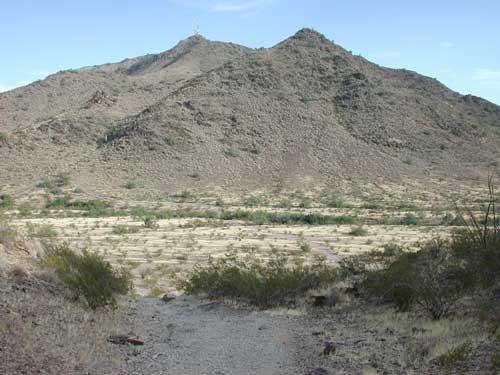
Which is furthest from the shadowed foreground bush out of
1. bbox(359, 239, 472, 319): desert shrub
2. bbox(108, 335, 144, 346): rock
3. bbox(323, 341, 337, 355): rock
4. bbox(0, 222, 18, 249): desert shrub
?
bbox(0, 222, 18, 249): desert shrub

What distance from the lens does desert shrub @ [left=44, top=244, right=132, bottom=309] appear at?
11750 millimetres

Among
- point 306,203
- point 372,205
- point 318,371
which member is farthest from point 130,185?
point 318,371

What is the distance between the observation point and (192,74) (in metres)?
110

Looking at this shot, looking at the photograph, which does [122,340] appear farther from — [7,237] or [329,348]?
[7,237]

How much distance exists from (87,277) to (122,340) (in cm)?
282

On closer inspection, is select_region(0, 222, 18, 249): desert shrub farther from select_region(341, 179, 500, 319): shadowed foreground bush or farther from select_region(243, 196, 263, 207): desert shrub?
select_region(243, 196, 263, 207): desert shrub

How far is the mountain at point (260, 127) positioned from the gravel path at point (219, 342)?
52.9 meters

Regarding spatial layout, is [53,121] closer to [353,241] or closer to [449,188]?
[449,188]

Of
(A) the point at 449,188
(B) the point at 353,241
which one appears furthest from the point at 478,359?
(A) the point at 449,188

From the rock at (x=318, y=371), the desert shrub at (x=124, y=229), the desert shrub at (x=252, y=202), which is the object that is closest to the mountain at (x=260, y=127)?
the desert shrub at (x=252, y=202)

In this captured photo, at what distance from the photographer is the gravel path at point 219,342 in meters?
8.69

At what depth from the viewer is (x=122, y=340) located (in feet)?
32.4

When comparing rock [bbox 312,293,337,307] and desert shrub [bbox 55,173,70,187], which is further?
desert shrub [bbox 55,173,70,187]

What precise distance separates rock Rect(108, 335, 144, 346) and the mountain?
5539cm
